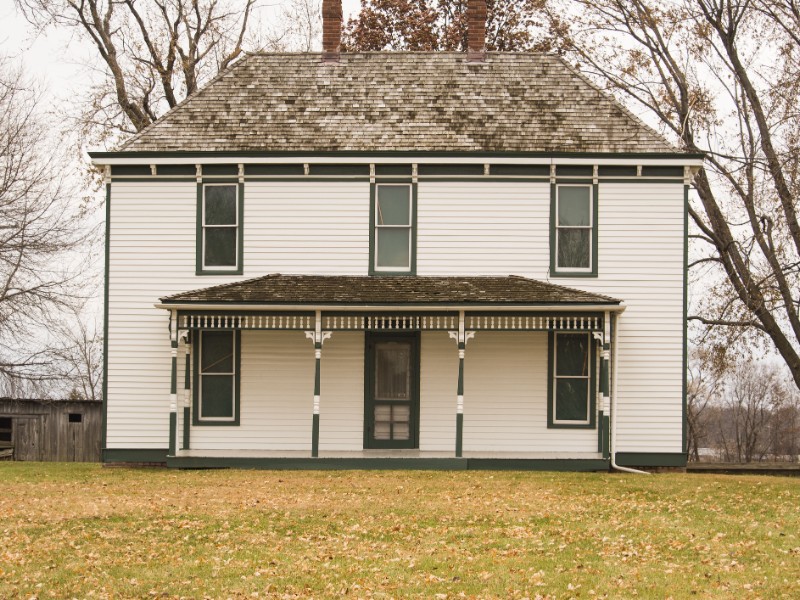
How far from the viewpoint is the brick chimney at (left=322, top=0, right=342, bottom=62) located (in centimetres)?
2619

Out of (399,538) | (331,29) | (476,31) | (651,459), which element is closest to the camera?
(399,538)

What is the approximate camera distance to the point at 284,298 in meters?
21.7

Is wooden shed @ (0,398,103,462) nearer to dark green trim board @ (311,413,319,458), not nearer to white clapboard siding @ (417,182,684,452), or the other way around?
dark green trim board @ (311,413,319,458)

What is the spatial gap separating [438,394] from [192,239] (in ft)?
19.1

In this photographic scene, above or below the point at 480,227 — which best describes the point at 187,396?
below

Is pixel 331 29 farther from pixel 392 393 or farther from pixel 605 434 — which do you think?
pixel 605 434

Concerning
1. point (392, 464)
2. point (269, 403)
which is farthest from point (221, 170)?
point (392, 464)

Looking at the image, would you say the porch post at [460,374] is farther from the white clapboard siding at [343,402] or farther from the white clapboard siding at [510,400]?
the white clapboard siding at [343,402]

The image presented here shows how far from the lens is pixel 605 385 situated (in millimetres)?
21906

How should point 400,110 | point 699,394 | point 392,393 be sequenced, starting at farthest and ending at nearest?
1. point 699,394
2. point 400,110
3. point 392,393

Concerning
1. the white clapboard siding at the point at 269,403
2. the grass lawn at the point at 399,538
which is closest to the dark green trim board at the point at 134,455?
the white clapboard siding at the point at 269,403

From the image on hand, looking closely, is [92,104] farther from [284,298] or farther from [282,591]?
[282,591]

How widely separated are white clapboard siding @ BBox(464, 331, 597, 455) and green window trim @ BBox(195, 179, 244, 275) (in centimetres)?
499

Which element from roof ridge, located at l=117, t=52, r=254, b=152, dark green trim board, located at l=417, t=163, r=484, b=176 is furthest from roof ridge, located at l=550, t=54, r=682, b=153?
roof ridge, located at l=117, t=52, r=254, b=152
